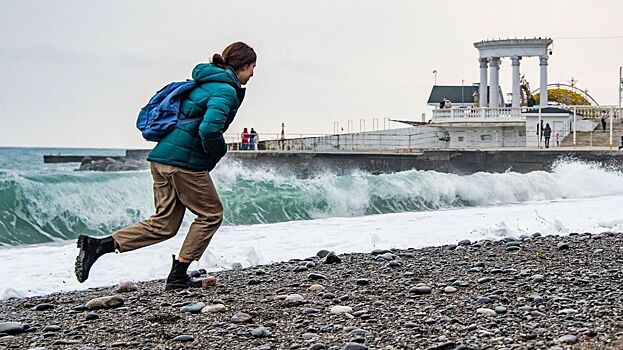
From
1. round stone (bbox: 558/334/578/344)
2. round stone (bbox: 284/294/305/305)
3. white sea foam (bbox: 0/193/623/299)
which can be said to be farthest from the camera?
white sea foam (bbox: 0/193/623/299)

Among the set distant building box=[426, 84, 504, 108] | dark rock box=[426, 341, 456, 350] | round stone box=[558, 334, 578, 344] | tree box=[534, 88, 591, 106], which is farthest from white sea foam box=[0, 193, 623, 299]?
tree box=[534, 88, 591, 106]

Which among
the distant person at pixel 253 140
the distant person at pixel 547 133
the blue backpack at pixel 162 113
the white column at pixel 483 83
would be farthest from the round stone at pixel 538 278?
the white column at pixel 483 83

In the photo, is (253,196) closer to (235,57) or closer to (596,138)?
(235,57)

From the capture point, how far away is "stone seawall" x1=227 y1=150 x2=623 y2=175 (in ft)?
128

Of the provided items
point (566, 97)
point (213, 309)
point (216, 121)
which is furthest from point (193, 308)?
point (566, 97)

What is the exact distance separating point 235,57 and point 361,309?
78.3 inches

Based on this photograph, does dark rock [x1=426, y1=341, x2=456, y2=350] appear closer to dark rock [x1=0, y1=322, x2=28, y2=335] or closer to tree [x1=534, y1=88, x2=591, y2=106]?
dark rock [x1=0, y1=322, x2=28, y2=335]

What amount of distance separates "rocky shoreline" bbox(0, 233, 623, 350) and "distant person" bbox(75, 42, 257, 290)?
341mm

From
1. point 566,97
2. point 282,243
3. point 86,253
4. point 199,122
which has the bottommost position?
point 282,243

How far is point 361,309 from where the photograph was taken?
531cm

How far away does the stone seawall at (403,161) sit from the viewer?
39.0 meters

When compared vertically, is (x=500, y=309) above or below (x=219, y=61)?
below

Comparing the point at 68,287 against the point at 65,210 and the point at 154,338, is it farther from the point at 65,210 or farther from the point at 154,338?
the point at 65,210

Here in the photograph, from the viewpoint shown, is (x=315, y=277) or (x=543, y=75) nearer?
(x=315, y=277)
